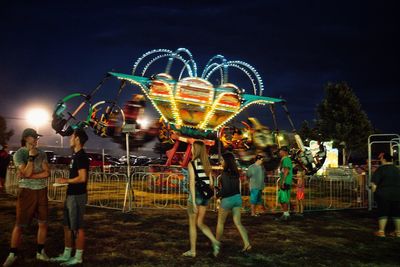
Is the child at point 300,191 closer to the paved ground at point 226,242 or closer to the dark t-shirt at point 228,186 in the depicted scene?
the paved ground at point 226,242

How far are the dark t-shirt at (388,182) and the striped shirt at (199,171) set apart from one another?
449 cm

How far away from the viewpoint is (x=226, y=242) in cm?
777

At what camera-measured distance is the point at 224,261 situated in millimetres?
6406

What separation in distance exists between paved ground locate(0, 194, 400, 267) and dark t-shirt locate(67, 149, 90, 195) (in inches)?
47.3

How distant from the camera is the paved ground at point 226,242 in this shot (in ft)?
21.2

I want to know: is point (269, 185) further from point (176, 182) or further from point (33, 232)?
point (33, 232)

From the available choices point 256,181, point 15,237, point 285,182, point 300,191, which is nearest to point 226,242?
point 256,181

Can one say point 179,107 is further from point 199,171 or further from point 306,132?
point 306,132

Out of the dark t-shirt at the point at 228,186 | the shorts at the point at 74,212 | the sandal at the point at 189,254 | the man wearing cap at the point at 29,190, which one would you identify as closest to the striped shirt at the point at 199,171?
the dark t-shirt at the point at 228,186

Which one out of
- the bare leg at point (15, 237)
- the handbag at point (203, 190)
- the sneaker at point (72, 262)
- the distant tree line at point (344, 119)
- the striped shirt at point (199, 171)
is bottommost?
the sneaker at point (72, 262)

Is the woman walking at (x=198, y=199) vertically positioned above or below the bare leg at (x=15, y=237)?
above

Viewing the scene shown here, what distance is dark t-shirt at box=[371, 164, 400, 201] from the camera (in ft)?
28.0

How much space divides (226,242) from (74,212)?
3.29 metres

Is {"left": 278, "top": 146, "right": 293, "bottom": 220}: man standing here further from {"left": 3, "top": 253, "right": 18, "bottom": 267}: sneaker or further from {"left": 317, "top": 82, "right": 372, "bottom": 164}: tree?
{"left": 317, "top": 82, "right": 372, "bottom": 164}: tree
